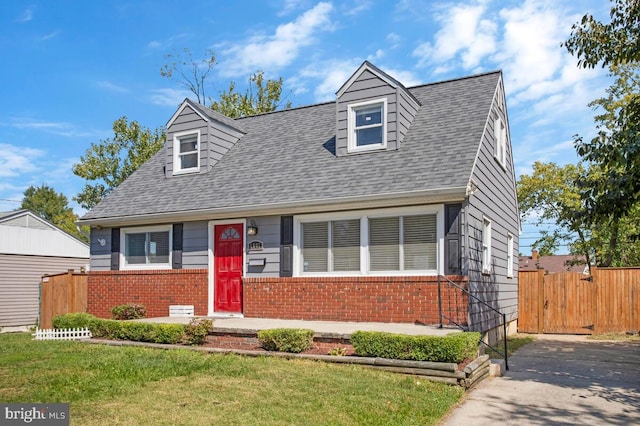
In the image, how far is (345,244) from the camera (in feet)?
37.9

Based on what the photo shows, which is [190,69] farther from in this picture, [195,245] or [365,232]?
[365,232]

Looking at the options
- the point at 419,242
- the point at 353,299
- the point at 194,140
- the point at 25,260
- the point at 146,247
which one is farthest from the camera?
the point at 25,260

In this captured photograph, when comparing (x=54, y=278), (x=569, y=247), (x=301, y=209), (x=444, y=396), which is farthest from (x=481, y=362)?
(x=569, y=247)

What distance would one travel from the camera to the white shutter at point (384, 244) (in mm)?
10984

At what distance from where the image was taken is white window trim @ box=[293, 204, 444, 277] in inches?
412

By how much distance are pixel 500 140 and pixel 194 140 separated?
8400 millimetres

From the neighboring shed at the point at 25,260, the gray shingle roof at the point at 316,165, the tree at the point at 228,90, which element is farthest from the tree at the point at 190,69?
the gray shingle roof at the point at 316,165

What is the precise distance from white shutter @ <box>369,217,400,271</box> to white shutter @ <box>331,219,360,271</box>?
0.33 m

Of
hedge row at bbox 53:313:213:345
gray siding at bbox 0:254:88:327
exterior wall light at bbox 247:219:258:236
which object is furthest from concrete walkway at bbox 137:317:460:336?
gray siding at bbox 0:254:88:327

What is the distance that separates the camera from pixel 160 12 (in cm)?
1584

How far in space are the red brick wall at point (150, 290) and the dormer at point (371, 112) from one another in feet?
15.7

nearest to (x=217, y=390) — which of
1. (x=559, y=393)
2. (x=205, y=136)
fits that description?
(x=559, y=393)

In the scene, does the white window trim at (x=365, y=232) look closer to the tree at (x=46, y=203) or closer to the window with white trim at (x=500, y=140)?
the window with white trim at (x=500, y=140)

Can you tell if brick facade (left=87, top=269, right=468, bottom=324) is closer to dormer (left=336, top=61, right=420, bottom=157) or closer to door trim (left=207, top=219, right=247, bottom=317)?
door trim (left=207, top=219, right=247, bottom=317)
